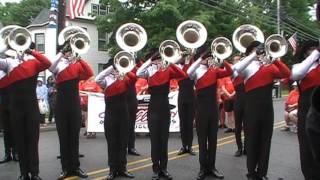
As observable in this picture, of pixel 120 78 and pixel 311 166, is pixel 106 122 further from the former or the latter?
pixel 311 166

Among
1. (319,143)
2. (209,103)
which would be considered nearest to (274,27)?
(209,103)

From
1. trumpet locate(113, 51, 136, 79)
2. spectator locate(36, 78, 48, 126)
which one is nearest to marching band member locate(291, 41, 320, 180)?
trumpet locate(113, 51, 136, 79)

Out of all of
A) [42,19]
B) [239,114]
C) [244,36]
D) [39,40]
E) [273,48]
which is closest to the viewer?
[273,48]

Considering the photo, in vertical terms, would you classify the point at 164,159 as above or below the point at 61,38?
below

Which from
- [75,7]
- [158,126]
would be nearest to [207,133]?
[158,126]

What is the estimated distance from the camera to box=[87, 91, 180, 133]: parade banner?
1355 cm

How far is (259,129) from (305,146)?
4.19ft

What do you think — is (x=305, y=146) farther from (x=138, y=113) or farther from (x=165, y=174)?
(x=138, y=113)

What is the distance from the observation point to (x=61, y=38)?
350 inches

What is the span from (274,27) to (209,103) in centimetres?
3105

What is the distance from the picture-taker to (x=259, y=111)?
7.68 metres

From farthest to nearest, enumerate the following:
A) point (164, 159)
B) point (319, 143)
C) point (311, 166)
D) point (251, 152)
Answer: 1. point (164, 159)
2. point (251, 152)
3. point (311, 166)
4. point (319, 143)

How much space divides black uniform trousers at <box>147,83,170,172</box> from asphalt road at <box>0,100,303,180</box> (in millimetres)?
341

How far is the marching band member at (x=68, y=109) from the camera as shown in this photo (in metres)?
8.27
